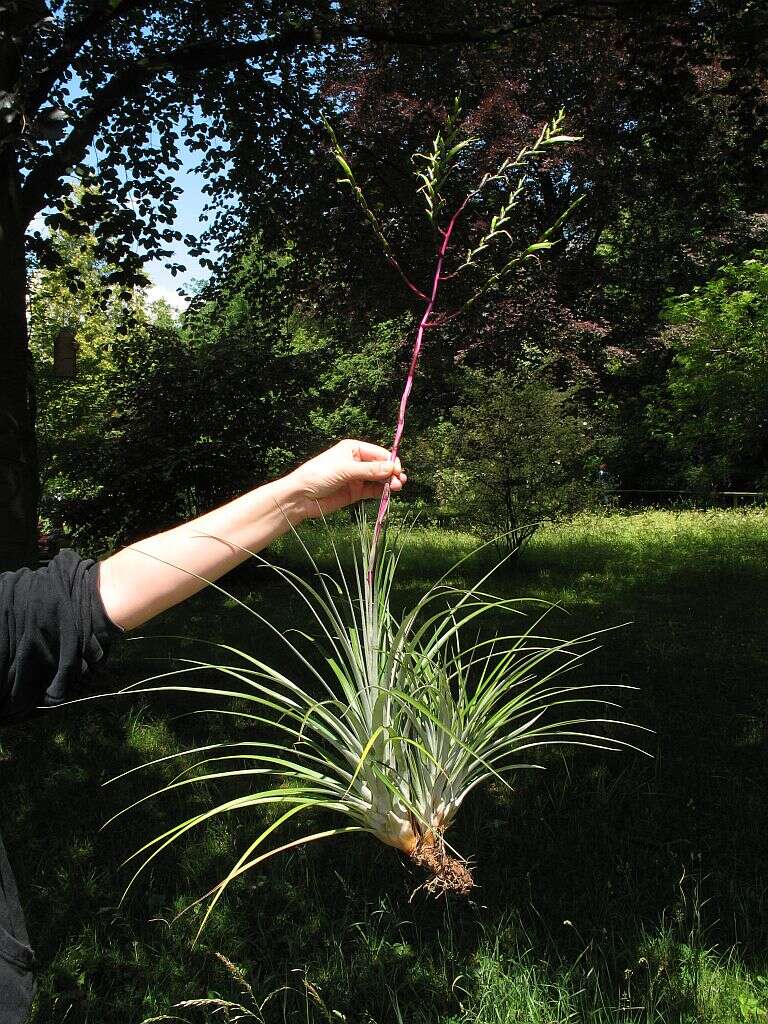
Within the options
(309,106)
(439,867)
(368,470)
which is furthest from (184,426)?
(439,867)

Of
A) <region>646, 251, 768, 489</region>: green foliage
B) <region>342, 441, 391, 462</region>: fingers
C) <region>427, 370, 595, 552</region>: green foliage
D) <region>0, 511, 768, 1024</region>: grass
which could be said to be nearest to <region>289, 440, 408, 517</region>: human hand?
<region>342, 441, 391, 462</region>: fingers

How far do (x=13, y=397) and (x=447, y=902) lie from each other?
14.0 ft

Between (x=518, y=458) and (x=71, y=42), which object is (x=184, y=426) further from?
(x=71, y=42)

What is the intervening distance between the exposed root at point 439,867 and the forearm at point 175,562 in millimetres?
606

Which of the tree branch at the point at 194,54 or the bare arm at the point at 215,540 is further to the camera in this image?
the tree branch at the point at 194,54

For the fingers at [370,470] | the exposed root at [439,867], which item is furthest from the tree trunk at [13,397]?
the exposed root at [439,867]

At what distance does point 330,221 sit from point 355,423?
837 centimetres

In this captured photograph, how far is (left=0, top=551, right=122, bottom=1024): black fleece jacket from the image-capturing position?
54.2 inches

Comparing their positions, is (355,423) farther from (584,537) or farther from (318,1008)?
(318,1008)

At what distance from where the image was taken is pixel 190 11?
22.3 ft

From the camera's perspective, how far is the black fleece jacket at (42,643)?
4.52ft

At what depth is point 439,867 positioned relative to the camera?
1484 mm

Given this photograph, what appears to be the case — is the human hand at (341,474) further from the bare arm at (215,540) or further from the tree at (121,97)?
the tree at (121,97)

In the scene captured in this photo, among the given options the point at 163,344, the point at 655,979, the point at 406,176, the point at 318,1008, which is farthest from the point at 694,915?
the point at 163,344
